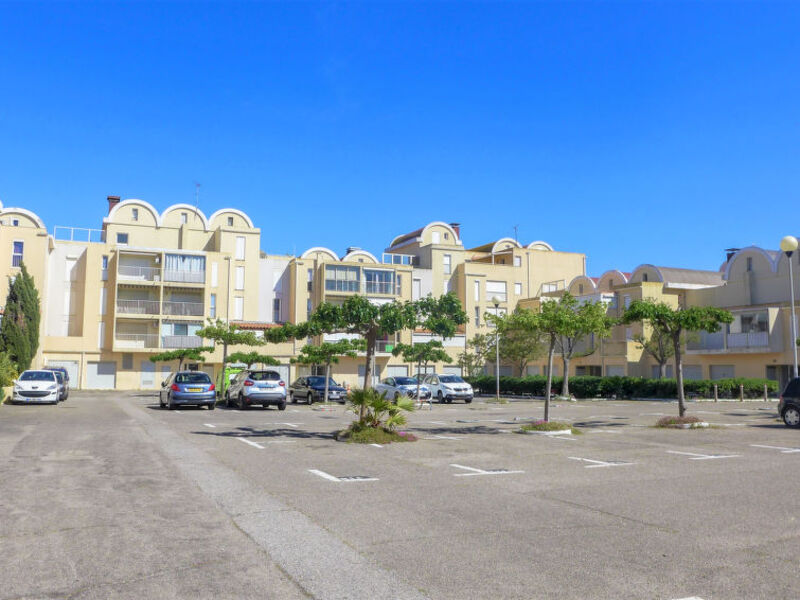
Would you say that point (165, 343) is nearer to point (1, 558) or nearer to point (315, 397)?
point (315, 397)

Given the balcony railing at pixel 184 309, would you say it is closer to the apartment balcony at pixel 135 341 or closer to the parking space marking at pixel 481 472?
the apartment balcony at pixel 135 341

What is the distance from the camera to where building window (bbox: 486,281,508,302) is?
238ft

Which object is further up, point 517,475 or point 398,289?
point 398,289

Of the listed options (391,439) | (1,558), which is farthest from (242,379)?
(1,558)

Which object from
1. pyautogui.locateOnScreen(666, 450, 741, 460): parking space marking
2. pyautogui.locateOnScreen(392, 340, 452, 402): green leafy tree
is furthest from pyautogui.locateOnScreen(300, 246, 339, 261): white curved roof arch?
pyautogui.locateOnScreen(666, 450, 741, 460): parking space marking

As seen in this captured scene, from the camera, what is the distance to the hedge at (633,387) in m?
40.5

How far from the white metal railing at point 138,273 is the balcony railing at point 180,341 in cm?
495

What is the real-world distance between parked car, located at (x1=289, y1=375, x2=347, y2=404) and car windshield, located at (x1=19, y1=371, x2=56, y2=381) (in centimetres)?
1162

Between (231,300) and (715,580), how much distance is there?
198 feet

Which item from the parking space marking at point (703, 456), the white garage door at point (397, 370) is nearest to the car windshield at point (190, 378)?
the parking space marking at point (703, 456)

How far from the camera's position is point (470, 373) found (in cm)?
6106

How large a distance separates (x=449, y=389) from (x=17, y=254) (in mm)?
34567

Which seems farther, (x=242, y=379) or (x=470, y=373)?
(x=470, y=373)

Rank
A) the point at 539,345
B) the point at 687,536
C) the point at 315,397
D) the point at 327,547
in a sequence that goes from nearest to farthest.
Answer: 1. the point at 327,547
2. the point at 687,536
3. the point at 315,397
4. the point at 539,345
